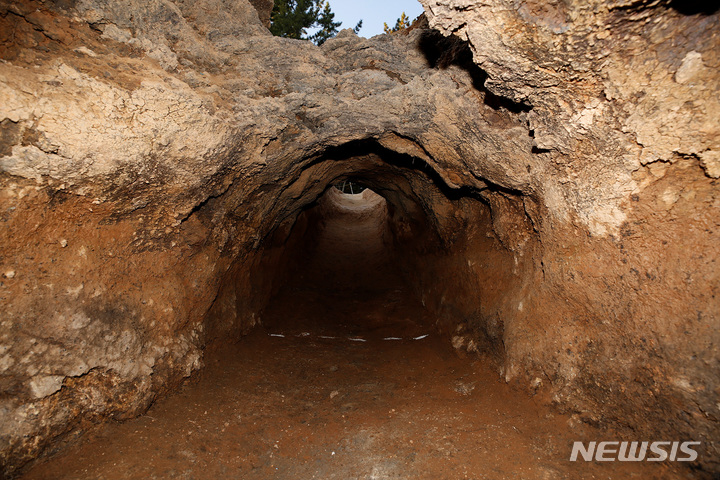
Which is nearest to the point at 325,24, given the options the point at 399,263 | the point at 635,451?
the point at 399,263

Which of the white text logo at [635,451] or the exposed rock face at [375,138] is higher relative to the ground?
the exposed rock face at [375,138]

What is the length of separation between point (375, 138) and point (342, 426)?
341 centimetres

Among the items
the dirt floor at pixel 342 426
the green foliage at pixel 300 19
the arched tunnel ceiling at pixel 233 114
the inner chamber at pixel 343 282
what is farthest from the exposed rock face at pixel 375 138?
the green foliage at pixel 300 19

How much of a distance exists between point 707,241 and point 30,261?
4943mm

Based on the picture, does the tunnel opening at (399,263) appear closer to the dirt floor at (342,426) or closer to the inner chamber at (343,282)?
the inner chamber at (343,282)

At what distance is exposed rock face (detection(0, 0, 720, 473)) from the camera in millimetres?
2348

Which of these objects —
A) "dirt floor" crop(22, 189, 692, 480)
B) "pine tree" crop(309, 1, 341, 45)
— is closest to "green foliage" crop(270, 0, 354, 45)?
"pine tree" crop(309, 1, 341, 45)

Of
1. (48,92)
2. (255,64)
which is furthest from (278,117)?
(48,92)

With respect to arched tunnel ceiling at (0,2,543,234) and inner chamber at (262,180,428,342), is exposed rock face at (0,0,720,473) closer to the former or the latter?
arched tunnel ceiling at (0,2,543,234)

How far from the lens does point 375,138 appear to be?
15.3 ft

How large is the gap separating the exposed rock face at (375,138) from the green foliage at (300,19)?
12.4m

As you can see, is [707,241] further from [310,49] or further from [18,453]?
[18,453]

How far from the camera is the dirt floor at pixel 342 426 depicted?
9.82ft

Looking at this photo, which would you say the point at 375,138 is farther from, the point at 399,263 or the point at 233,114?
the point at 399,263
